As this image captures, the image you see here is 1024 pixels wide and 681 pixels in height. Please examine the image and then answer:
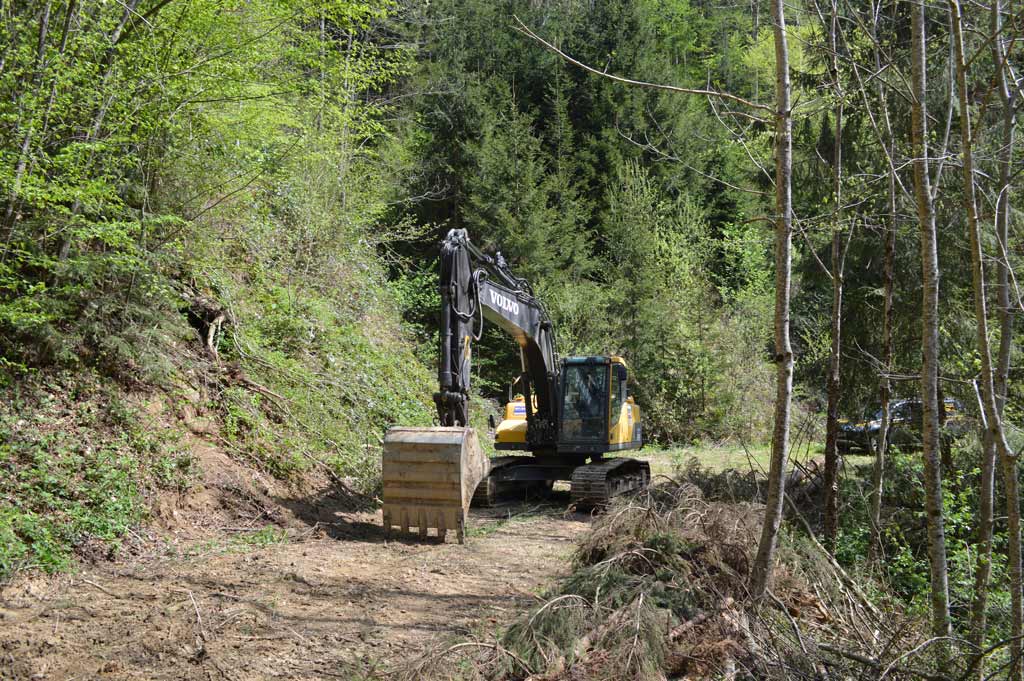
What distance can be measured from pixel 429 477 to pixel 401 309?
12.1 m

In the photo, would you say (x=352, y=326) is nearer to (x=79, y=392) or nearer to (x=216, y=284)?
(x=216, y=284)

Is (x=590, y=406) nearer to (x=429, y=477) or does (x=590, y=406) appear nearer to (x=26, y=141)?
(x=429, y=477)

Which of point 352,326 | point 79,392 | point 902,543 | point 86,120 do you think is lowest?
point 902,543

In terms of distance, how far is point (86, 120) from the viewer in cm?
861

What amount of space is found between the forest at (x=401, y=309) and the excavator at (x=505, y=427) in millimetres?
1492

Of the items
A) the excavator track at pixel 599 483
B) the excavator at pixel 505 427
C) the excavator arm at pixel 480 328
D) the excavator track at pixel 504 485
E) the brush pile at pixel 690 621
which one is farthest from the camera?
the excavator track at pixel 504 485

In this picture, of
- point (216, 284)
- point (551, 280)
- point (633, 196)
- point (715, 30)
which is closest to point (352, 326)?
point (216, 284)

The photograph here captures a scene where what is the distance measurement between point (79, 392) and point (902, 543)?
958 cm

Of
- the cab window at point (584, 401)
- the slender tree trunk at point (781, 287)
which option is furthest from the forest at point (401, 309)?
the cab window at point (584, 401)

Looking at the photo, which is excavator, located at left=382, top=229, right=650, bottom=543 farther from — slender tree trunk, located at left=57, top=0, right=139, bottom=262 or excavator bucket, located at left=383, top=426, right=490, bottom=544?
slender tree trunk, located at left=57, top=0, right=139, bottom=262

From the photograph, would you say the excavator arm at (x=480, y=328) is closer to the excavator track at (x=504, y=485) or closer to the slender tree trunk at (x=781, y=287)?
the excavator track at (x=504, y=485)

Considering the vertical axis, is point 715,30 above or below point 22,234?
above

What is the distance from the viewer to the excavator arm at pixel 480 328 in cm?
900

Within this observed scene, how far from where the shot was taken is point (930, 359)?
5.68 meters
